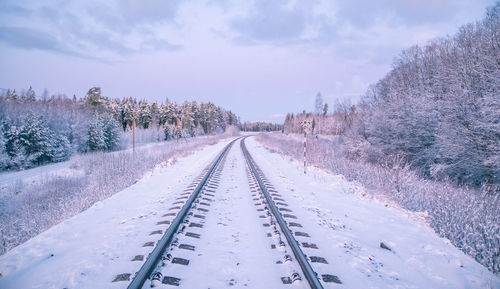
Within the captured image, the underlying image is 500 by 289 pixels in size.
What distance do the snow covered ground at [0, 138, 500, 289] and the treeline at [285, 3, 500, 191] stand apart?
16.0 ft

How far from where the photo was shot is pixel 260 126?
7539 inches

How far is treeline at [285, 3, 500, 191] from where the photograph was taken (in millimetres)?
11609

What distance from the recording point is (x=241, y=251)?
402 cm

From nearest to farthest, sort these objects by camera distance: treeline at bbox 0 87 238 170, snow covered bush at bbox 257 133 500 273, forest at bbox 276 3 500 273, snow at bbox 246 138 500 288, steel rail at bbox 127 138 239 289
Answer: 1. steel rail at bbox 127 138 239 289
2. snow at bbox 246 138 500 288
3. snow covered bush at bbox 257 133 500 273
4. forest at bbox 276 3 500 273
5. treeline at bbox 0 87 238 170

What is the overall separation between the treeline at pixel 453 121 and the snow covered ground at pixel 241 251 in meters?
4.88

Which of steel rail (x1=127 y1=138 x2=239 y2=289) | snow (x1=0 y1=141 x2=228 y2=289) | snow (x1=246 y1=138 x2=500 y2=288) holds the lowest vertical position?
snow (x1=246 y1=138 x2=500 y2=288)

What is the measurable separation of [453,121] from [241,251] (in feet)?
47.8

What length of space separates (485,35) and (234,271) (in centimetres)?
1872

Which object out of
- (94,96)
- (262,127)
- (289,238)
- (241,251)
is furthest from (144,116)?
(262,127)

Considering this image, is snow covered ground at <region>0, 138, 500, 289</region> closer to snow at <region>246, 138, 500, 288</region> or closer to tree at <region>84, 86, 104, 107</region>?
snow at <region>246, 138, 500, 288</region>

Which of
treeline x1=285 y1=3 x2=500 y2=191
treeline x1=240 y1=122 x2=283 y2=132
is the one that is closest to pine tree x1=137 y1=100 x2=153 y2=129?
→ treeline x1=285 y1=3 x2=500 y2=191

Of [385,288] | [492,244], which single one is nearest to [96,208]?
[385,288]

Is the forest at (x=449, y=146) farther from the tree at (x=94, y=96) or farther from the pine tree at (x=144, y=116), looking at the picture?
the pine tree at (x=144, y=116)

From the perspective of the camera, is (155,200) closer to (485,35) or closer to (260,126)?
(485,35)
